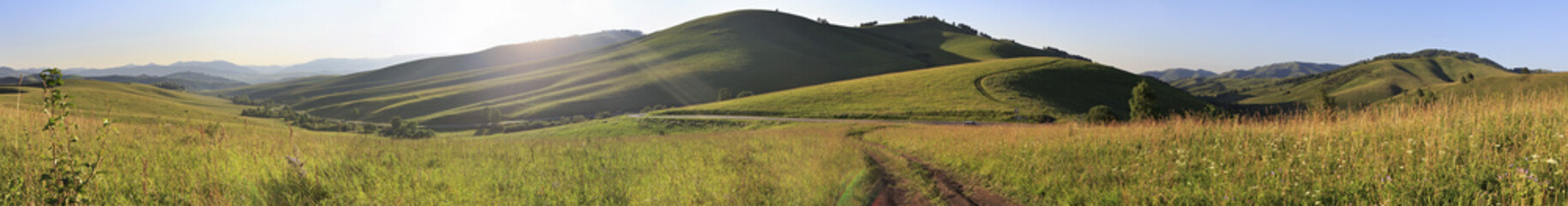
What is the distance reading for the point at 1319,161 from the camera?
7.96m

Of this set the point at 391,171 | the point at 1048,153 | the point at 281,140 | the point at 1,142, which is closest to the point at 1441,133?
the point at 1048,153

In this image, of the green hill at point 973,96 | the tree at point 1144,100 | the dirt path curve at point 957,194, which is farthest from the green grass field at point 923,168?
the green hill at point 973,96

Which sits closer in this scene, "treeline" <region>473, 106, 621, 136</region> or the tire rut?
the tire rut

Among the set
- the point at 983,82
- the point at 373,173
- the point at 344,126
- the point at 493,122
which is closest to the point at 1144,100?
the point at 983,82

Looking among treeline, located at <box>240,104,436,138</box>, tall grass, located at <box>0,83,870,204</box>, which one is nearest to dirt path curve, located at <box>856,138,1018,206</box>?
tall grass, located at <box>0,83,870,204</box>

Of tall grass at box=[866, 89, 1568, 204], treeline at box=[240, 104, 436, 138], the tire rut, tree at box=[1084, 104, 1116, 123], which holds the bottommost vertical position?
treeline at box=[240, 104, 436, 138]

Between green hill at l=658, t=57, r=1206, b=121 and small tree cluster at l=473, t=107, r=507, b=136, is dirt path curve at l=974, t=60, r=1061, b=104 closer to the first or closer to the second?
green hill at l=658, t=57, r=1206, b=121

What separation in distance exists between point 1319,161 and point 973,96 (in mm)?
82419

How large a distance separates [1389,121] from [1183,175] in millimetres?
4177

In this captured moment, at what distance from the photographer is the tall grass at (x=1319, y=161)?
6176mm

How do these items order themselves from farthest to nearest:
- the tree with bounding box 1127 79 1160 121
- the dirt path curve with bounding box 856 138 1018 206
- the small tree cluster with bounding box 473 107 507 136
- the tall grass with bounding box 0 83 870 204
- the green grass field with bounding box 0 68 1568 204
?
the small tree cluster with bounding box 473 107 507 136 < the tree with bounding box 1127 79 1160 121 < the dirt path curve with bounding box 856 138 1018 206 < the tall grass with bounding box 0 83 870 204 < the green grass field with bounding box 0 68 1568 204

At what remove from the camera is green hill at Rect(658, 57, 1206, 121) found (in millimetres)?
77775

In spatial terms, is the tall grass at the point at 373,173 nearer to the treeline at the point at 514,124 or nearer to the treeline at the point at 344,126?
the treeline at the point at 344,126

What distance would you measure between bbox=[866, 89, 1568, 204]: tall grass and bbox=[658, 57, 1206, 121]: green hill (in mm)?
62188
